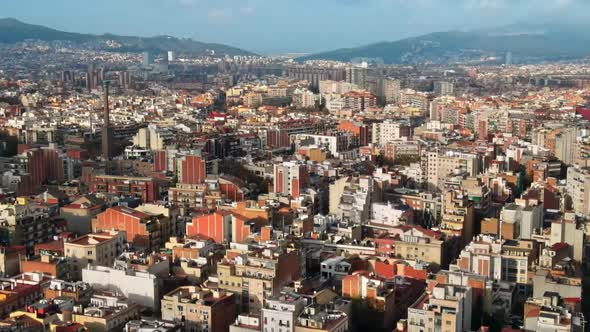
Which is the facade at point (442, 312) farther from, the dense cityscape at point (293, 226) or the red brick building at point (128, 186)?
the red brick building at point (128, 186)

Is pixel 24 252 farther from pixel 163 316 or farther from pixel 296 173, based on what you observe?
pixel 296 173

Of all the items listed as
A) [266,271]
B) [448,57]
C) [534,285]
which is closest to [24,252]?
[266,271]

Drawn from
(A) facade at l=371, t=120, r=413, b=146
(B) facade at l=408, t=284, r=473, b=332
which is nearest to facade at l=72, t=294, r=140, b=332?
(B) facade at l=408, t=284, r=473, b=332

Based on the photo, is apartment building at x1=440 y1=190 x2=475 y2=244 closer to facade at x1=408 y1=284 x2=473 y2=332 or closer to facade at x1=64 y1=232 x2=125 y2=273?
facade at x1=408 y1=284 x2=473 y2=332

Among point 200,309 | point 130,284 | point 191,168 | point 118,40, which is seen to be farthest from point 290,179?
point 118,40

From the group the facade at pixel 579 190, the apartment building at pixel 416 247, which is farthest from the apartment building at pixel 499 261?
the facade at pixel 579 190

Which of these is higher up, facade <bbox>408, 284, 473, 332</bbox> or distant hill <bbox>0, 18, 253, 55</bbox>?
distant hill <bbox>0, 18, 253, 55</bbox>
